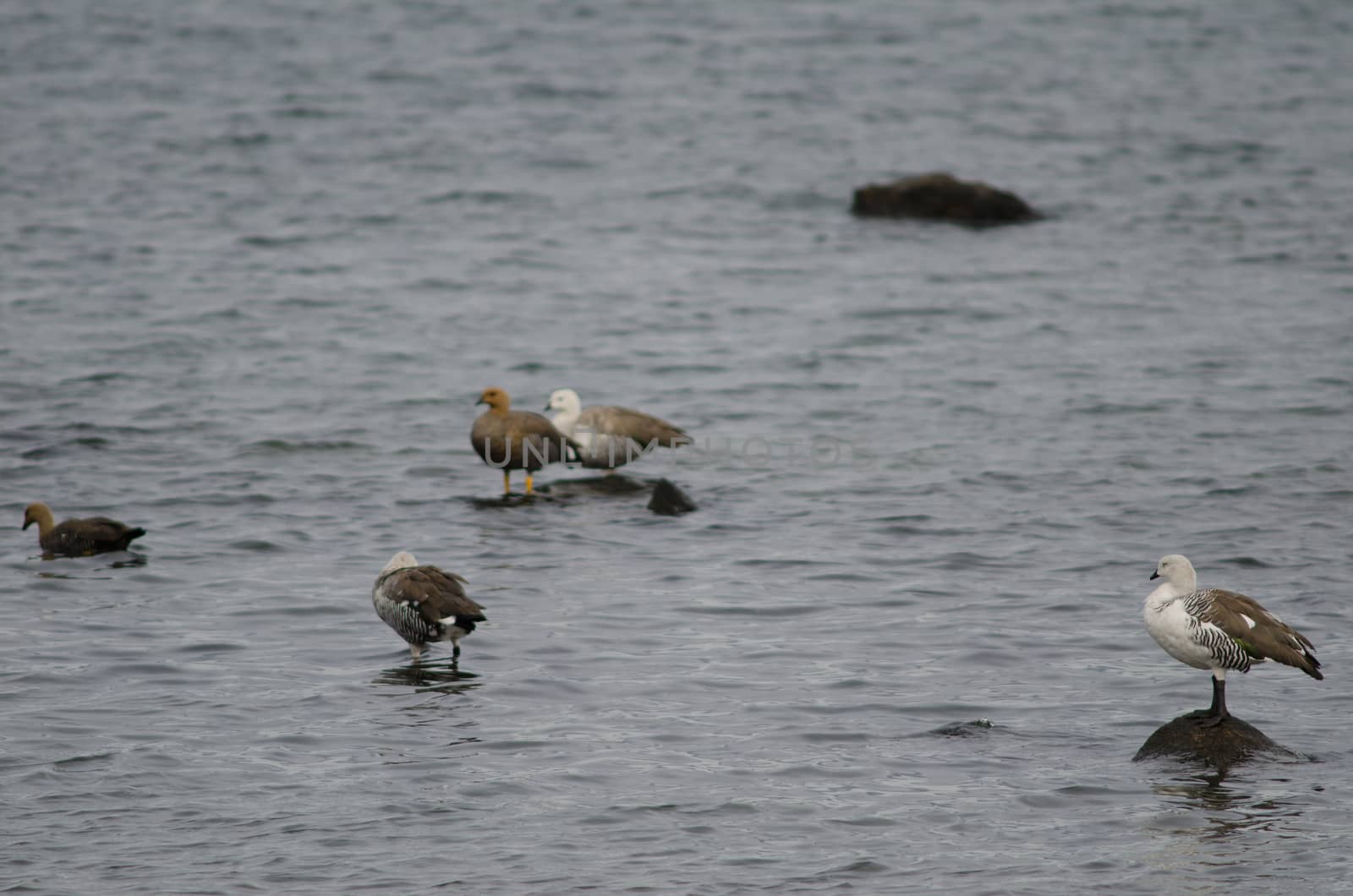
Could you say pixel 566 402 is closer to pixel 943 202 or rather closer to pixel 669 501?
pixel 669 501

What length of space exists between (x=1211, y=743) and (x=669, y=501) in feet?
24.5

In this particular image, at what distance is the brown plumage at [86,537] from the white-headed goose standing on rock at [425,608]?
3410mm

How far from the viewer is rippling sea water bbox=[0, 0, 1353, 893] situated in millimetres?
9680

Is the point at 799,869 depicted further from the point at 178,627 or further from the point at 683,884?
the point at 178,627

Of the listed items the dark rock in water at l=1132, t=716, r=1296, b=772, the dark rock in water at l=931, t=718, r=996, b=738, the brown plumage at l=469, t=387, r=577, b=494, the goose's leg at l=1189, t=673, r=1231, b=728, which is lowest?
the dark rock in water at l=931, t=718, r=996, b=738

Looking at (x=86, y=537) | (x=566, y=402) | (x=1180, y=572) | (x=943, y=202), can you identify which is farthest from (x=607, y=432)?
(x=943, y=202)

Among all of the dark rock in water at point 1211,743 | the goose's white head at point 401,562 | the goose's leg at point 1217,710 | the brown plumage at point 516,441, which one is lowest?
the dark rock in water at point 1211,743

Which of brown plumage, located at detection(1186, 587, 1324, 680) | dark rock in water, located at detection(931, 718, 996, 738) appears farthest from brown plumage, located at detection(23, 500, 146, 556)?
brown plumage, located at detection(1186, 587, 1324, 680)

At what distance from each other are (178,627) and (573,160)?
25466 mm

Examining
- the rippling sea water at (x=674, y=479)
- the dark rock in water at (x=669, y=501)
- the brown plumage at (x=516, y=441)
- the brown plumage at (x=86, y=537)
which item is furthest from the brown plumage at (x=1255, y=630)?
the brown plumage at (x=86, y=537)

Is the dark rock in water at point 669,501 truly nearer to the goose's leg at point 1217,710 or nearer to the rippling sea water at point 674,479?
the rippling sea water at point 674,479

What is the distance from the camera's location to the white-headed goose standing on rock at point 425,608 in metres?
12.1

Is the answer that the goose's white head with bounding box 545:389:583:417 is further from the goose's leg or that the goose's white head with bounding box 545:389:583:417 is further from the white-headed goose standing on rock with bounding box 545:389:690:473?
the goose's leg

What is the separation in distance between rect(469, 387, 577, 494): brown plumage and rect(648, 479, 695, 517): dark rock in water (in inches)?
56.5
